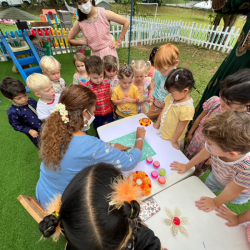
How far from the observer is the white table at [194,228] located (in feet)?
2.75

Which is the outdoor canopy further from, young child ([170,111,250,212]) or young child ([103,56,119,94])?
young child ([170,111,250,212])

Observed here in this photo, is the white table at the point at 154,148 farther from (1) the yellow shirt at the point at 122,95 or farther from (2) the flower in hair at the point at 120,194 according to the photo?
(2) the flower in hair at the point at 120,194

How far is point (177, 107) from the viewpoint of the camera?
4.47 ft

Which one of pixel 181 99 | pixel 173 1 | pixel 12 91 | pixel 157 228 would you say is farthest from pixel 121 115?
pixel 173 1

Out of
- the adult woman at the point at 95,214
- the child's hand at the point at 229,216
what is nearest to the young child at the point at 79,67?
the adult woman at the point at 95,214

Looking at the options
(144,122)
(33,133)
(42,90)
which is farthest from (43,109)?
(144,122)

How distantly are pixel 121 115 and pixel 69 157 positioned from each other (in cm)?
127

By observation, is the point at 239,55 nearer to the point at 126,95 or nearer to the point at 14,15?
the point at 126,95

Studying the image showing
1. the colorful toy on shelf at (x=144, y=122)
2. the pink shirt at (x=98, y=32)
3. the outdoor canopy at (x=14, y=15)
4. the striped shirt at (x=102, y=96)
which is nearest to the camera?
the colorful toy on shelf at (x=144, y=122)

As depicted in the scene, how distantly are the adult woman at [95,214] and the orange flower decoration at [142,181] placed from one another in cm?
35

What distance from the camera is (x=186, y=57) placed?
549cm

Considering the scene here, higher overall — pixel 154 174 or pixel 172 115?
pixel 172 115

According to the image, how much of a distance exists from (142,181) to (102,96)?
125 cm

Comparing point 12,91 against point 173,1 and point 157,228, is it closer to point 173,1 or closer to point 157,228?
point 157,228
